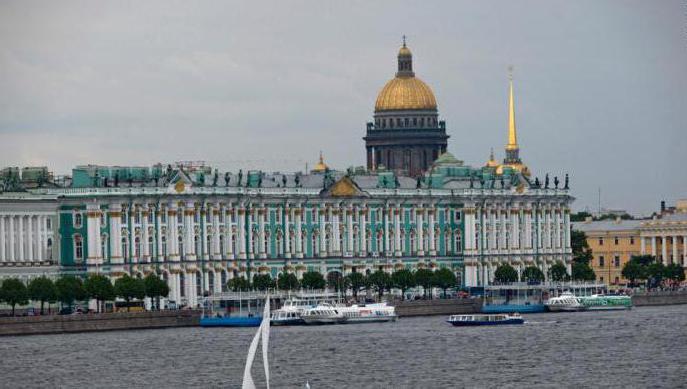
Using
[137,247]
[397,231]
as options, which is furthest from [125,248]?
[397,231]

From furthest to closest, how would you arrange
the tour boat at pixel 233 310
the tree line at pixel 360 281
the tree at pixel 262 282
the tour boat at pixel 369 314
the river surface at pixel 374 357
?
the tree line at pixel 360 281 → the tree at pixel 262 282 → the tour boat at pixel 369 314 → the tour boat at pixel 233 310 → the river surface at pixel 374 357

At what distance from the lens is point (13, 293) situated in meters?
88.1

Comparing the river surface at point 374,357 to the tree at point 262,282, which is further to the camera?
the tree at point 262,282

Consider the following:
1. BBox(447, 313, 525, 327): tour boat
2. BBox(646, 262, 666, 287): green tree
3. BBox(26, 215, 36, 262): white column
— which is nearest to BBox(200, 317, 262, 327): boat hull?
BBox(447, 313, 525, 327): tour boat

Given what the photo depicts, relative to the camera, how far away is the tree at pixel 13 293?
8819 centimetres

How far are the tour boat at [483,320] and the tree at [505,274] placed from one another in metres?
16.7

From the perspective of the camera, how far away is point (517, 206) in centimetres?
11512

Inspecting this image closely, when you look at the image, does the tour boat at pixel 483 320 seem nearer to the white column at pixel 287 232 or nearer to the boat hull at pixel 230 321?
the boat hull at pixel 230 321

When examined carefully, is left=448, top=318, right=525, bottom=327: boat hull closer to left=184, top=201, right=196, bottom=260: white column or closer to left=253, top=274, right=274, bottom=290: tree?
left=253, top=274, right=274, bottom=290: tree

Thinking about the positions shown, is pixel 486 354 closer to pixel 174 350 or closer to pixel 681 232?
pixel 174 350

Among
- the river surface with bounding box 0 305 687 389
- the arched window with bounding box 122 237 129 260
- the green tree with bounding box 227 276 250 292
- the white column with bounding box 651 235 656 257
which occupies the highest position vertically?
the white column with bounding box 651 235 656 257

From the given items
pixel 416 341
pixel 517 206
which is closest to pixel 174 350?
pixel 416 341

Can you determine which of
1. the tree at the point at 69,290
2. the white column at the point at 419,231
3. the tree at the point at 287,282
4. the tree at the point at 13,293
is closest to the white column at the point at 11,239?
the tree at the point at 69,290

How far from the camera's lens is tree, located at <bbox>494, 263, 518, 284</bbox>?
109762 mm
